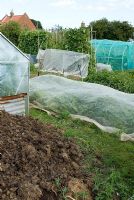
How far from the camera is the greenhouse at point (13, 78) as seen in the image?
27.6 feet

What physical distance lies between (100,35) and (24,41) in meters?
24.5

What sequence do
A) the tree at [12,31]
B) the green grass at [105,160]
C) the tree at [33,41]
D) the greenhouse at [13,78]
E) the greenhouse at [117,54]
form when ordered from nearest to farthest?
the green grass at [105,160] → the greenhouse at [13,78] → the greenhouse at [117,54] → the tree at [33,41] → the tree at [12,31]

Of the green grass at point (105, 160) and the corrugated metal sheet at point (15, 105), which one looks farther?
the corrugated metal sheet at point (15, 105)

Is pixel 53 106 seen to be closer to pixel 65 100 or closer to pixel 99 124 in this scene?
pixel 65 100


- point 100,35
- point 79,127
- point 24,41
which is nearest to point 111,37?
point 100,35

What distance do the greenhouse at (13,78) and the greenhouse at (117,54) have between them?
1683cm

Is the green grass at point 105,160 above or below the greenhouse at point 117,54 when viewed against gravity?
below

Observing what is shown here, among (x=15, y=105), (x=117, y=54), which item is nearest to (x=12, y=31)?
(x=117, y=54)

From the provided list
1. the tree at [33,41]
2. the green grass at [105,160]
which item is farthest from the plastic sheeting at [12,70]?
the tree at [33,41]

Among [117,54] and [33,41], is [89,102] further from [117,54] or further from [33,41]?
[33,41]

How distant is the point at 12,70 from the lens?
8680 mm

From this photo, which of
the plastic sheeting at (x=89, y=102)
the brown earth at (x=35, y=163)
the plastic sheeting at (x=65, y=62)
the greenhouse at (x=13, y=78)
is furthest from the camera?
the plastic sheeting at (x=65, y=62)

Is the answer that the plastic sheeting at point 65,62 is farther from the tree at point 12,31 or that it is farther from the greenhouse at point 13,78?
the tree at point 12,31

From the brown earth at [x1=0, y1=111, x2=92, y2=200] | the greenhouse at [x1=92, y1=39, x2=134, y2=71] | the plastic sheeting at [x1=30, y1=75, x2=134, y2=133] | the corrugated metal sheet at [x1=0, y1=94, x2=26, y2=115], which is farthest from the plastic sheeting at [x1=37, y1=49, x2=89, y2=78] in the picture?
the brown earth at [x1=0, y1=111, x2=92, y2=200]
